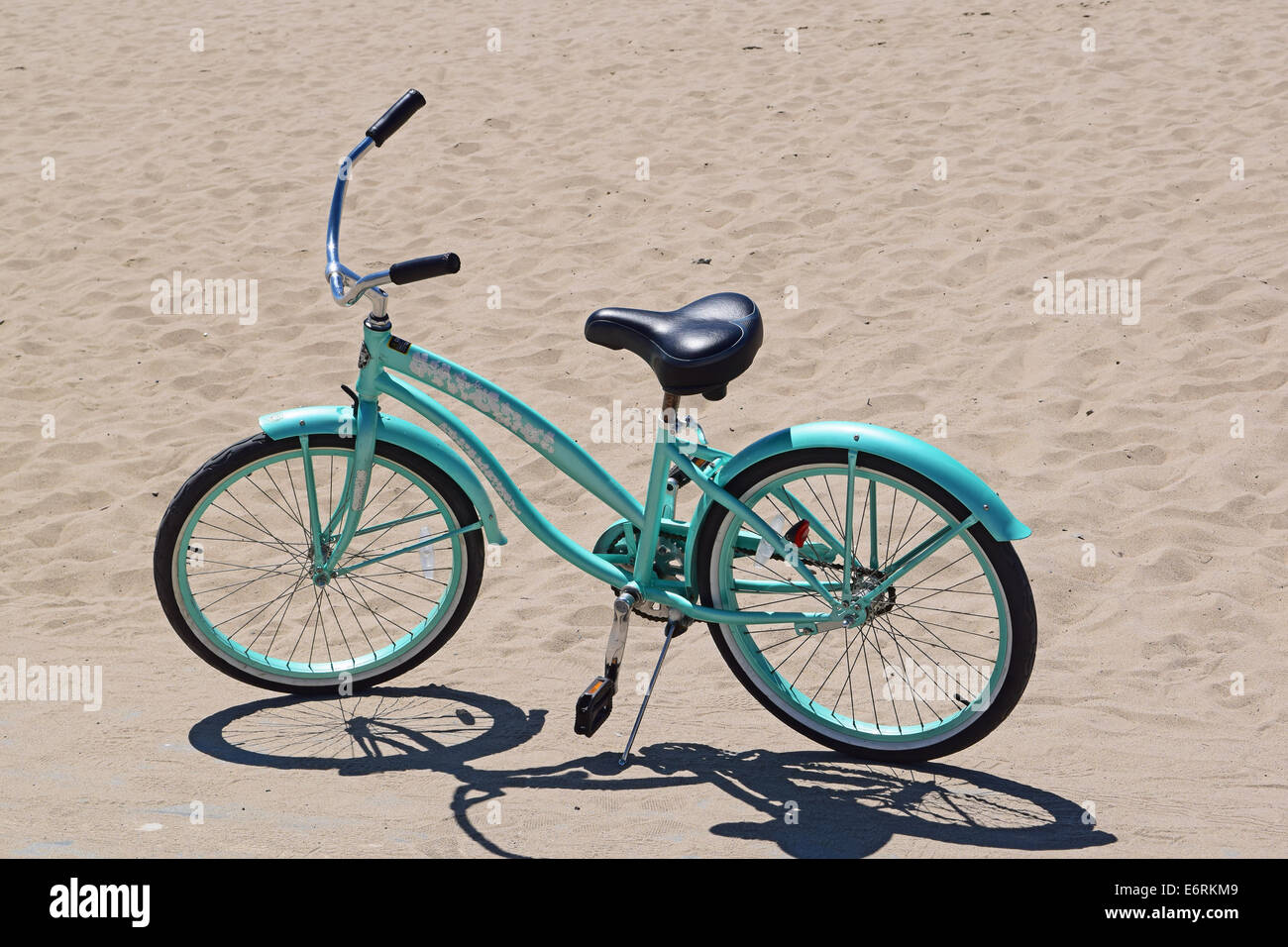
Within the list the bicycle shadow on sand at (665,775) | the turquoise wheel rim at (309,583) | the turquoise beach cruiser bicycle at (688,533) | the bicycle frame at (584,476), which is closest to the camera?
the bicycle shadow on sand at (665,775)

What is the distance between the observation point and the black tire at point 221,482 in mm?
3682

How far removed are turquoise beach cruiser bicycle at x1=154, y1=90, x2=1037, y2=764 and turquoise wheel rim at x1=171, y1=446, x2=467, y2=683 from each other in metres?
0.01

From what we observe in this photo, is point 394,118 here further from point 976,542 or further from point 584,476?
point 976,542

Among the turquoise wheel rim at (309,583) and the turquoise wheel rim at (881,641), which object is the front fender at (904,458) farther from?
the turquoise wheel rim at (309,583)

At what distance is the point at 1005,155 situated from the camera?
8.26 m

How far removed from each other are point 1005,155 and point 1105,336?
2445 millimetres

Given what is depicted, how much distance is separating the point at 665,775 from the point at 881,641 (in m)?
1.05

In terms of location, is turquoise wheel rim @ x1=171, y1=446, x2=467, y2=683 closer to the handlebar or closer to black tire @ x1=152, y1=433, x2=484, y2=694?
black tire @ x1=152, y1=433, x2=484, y2=694

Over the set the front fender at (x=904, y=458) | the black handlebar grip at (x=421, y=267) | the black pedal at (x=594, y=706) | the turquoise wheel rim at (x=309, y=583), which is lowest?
the black pedal at (x=594, y=706)

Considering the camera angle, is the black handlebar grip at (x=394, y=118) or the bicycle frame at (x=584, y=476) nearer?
the bicycle frame at (x=584, y=476)

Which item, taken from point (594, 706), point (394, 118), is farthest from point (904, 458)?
point (394, 118)

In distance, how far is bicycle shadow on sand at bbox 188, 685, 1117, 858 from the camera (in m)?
3.27

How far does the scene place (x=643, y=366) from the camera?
21.1 feet

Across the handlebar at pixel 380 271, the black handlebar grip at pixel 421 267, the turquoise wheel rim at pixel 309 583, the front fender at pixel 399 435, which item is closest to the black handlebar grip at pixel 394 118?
the handlebar at pixel 380 271
